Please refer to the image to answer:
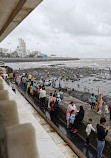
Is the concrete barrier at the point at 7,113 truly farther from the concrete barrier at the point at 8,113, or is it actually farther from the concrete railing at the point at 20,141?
the concrete railing at the point at 20,141

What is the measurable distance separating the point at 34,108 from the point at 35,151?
7.84 m

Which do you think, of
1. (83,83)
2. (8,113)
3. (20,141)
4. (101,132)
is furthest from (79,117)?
(83,83)

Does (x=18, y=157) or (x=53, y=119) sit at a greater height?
(x=18, y=157)

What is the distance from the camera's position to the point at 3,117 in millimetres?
1825

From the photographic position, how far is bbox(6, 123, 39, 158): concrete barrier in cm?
130

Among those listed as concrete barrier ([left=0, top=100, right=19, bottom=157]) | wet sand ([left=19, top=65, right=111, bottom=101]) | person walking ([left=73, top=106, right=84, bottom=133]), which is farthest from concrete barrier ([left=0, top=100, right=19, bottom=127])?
wet sand ([left=19, top=65, right=111, bottom=101])

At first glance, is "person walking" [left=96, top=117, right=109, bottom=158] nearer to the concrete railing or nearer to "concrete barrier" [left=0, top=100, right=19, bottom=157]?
"concrete barrier" [left=0, top=100, right=19, bottom=157]

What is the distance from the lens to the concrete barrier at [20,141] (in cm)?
130

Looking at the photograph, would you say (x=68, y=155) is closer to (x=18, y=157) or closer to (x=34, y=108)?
(x=18, y=157)

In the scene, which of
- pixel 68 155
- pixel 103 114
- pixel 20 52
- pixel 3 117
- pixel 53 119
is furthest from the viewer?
pixel 20 52

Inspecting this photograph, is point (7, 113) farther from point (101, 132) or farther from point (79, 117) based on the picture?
point (79, 117)

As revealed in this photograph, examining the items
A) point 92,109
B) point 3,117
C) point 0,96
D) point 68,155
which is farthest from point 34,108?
point 3,117

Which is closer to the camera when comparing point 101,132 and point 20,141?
point 20,141

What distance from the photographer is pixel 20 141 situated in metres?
1.32
